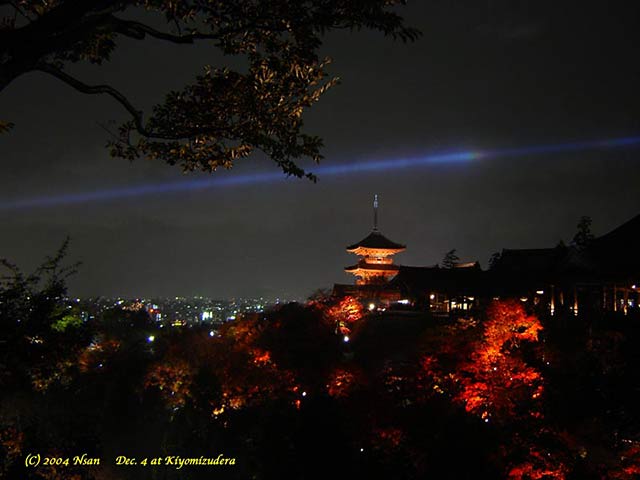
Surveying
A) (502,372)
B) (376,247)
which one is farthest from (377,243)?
(502,372)

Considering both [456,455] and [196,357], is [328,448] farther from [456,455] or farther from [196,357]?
[196,357]

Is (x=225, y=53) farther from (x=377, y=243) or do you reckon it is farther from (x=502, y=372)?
(x=377, y=243)

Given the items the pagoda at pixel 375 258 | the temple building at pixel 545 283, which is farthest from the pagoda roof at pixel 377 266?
the temple building at pixel 545 283

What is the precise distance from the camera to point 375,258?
51.6 m

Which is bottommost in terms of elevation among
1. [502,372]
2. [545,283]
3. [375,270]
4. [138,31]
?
[502,372]

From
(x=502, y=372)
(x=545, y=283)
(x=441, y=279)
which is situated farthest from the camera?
(x=441, y=279)

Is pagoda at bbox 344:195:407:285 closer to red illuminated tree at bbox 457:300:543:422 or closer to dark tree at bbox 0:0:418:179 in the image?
red illuminated tree at bbox 457:300:543:422

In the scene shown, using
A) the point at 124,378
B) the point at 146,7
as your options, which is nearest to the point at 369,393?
the point at 146,7

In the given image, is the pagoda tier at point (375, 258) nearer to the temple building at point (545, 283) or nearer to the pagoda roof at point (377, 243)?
the pagoda roof at point (377, 243)

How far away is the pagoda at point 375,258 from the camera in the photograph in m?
50.4

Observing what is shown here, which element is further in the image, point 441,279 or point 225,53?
point 441,279

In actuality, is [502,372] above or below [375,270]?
below

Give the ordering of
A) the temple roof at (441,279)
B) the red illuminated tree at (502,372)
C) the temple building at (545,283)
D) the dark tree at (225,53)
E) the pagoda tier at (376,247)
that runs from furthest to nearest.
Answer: the pagoda tier at (376,247)
the temple roof at (441,279)
the temple building at (545,283)
the red illuminated tree at (502,372)
the dark tree at (225,53)

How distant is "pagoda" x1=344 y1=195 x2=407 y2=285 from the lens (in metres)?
50.4
